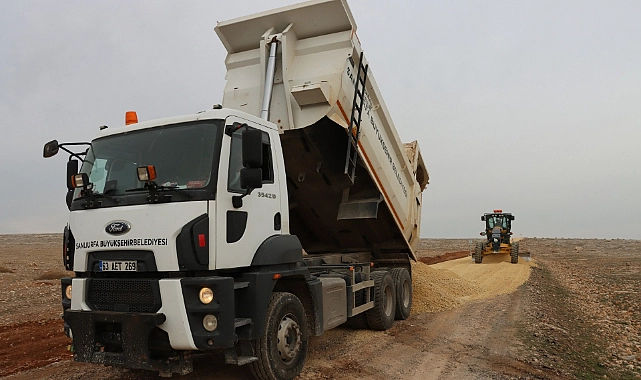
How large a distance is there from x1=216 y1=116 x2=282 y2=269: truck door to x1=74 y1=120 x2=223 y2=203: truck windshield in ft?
0.46

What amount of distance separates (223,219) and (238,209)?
0.22 meters

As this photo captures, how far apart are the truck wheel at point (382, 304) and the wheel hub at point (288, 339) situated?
9.76 ft

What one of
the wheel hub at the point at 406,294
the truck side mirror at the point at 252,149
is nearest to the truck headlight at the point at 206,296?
the truck side mirror at the point at 252,149

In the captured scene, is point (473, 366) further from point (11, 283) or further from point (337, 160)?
point (11, 283)

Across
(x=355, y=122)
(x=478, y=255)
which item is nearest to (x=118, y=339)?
(x=355, y=122)

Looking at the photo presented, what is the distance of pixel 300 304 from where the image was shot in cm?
545

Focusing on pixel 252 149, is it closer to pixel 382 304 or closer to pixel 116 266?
pixel 116 266

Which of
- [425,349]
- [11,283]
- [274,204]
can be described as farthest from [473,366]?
[11,283]

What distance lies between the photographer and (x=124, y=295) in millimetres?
4566

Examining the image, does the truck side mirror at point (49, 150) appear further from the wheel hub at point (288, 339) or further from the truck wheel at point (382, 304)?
the truck wheel at point (382, 304)

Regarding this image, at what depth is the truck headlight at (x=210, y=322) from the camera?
4.32 meters

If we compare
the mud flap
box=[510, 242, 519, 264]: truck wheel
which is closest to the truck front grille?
the mud flap

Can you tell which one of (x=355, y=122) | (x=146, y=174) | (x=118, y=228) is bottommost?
(x=118, y=228)

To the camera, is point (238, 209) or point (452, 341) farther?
point (452, 341)
